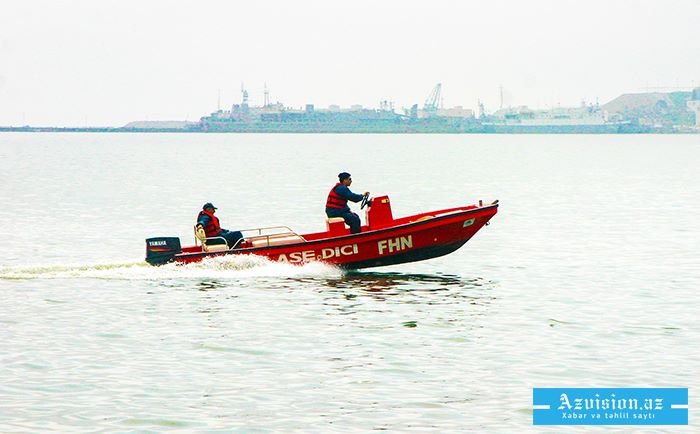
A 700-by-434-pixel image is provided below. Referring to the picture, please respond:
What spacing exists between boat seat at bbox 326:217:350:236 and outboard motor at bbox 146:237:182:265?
3269mm

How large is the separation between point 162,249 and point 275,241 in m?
2.48

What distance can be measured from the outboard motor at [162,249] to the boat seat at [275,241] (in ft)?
5.38

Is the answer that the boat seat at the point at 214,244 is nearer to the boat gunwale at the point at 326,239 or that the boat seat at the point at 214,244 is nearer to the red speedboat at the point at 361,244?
the red speedboat at the point at 361,244

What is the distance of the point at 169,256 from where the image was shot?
1008 inches

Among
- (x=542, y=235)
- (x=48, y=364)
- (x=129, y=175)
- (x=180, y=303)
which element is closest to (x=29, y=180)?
(x=129, y=175)

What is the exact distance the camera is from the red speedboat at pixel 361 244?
1001 inches

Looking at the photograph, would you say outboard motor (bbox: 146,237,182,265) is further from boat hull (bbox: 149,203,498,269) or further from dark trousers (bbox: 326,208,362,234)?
dark trousers (bbox: 326,208,362,234)

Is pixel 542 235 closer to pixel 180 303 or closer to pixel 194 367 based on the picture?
pixel 180 303

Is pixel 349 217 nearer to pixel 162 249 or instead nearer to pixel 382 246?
pixel 382 246

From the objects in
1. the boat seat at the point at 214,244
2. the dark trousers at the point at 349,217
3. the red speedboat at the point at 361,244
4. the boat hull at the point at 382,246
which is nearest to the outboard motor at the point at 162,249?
the red speedboat at the point at 361,244

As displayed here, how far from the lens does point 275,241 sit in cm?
2620

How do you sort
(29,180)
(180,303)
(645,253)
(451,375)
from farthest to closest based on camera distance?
(29,180), (645,253), (180,303), (451,375)

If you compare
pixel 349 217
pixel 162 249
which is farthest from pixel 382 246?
pixel 162 249

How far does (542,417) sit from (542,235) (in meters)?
26.7
